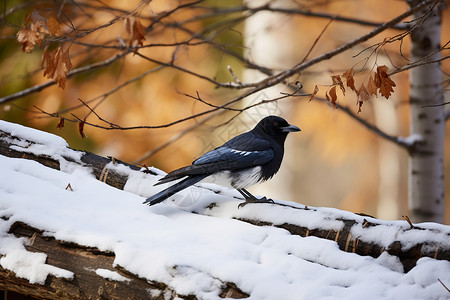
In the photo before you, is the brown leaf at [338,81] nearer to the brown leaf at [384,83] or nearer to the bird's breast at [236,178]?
the brown leaf at [384,83]

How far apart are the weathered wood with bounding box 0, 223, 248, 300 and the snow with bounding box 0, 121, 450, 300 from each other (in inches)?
1.2

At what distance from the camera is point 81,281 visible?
2.56 m

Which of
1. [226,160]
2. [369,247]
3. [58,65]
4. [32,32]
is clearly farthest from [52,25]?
[369,247]

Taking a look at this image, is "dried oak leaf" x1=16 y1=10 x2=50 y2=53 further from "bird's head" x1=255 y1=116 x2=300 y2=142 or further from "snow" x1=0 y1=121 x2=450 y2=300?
"bird's head" x1=255 y1=116 x2=300 y2=142

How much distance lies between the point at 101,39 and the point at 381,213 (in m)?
6.35

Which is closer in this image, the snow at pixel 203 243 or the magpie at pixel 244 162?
the snow at pixel 203 243

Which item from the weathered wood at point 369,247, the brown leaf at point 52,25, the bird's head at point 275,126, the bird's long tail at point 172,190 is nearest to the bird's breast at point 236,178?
the bird's long tail at point 172,190

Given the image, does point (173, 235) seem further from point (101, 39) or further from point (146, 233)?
point (101, 39)

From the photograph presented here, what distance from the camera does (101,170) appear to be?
366cm

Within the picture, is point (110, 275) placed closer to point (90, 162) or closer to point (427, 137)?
point (90, 162)

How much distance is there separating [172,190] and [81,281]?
0.87 metres

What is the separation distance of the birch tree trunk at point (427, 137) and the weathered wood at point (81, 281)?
2.84 metres

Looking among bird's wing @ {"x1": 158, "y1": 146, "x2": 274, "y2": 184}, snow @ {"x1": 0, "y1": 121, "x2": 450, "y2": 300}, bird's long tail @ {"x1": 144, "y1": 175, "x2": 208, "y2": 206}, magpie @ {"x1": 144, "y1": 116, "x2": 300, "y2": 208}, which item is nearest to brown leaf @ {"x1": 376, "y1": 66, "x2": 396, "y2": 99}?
snow @ {"x1": 0, "y1": 121, "x2": 450, "y2": 300}

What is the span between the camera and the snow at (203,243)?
238 centimetres
